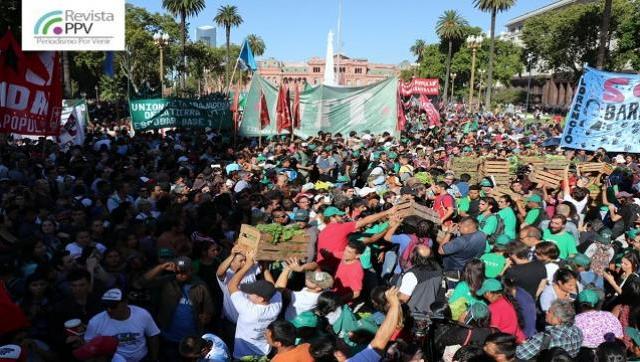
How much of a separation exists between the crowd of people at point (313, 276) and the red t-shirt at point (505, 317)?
14mm

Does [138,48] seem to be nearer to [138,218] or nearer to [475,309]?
[138,218]

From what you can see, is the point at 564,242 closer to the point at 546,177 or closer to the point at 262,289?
the point at 262,289

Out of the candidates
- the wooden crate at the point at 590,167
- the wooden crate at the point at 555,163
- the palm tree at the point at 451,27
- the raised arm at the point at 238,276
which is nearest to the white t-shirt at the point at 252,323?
the raised arm at the point at 238,276

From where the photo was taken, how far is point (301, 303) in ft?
16.3

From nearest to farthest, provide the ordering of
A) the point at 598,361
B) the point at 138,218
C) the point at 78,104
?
the point at 598,361 < the point at 138,218 < the point at 78,104

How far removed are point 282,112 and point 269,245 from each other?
12.7m

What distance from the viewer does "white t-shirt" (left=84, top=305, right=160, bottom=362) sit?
4305mm

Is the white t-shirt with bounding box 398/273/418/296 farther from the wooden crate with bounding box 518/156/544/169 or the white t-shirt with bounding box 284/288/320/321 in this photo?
the wooden crate with bounding box 518/156/544/169

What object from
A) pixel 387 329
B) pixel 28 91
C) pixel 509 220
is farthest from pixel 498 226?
pixel 28 91

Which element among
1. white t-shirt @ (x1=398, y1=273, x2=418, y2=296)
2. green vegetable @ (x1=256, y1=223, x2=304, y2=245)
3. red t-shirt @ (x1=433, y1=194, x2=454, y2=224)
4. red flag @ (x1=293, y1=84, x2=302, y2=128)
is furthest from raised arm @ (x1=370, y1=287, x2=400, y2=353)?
red flag @ (x1=293, y1=84, x2=302, y2=128)

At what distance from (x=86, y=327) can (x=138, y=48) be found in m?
59.2

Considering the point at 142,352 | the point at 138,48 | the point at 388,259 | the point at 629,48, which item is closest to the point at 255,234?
the point at 142,352

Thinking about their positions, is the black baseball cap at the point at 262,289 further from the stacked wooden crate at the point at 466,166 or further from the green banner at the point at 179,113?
the green banner at the point at 179,113

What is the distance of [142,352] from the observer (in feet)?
15.0
